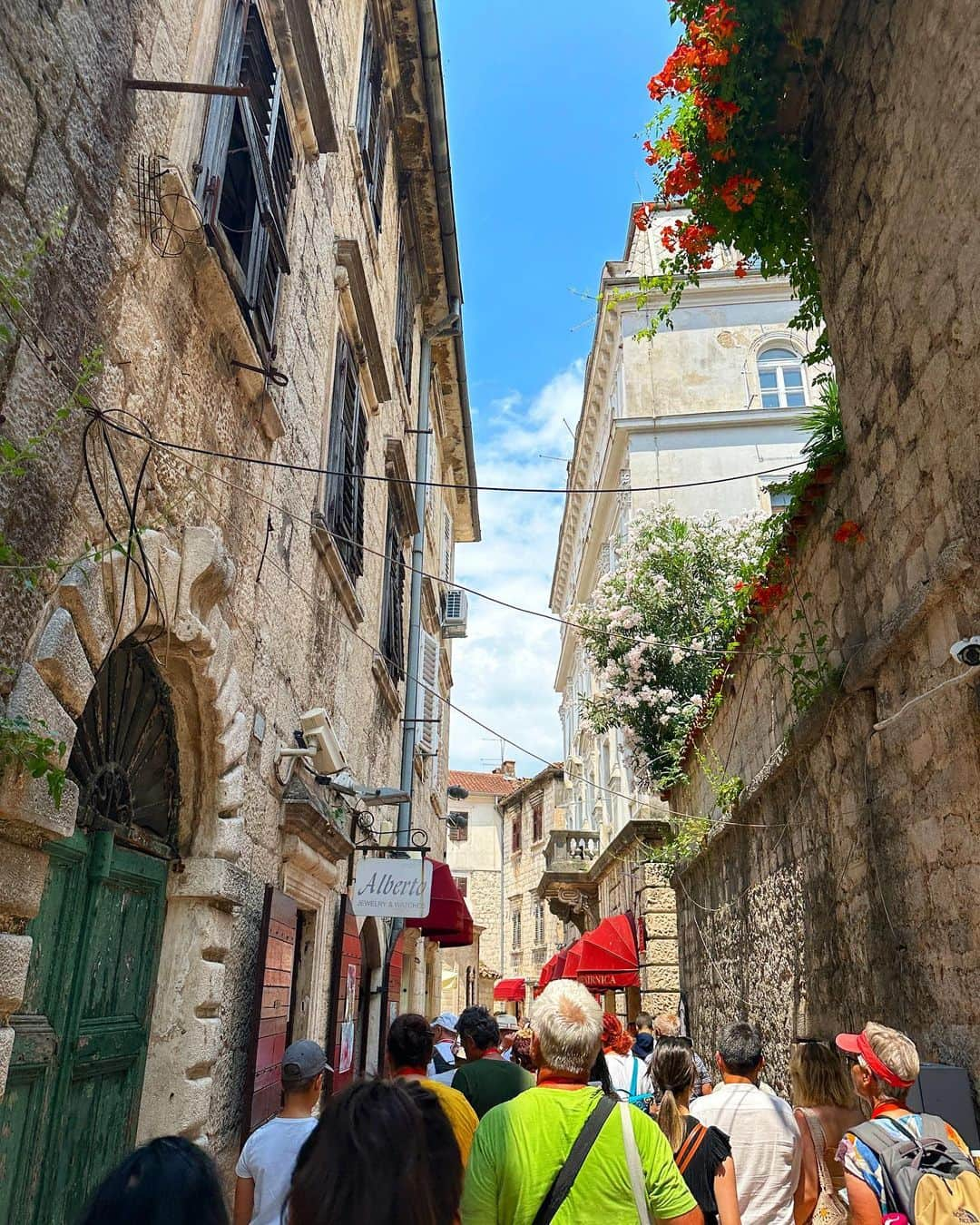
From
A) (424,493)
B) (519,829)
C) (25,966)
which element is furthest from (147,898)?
(519,829)

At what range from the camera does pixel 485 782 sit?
42.3m

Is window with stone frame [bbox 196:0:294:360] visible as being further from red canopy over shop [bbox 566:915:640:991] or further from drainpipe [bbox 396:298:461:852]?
red canopy over shop [bbox 566:915:640:991]

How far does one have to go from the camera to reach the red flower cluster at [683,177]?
541 centimetres

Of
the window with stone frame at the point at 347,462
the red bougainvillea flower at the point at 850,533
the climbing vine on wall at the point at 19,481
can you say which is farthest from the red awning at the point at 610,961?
the climbing vine on wall at the point at 19,481

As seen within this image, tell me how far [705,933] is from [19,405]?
8077 mm

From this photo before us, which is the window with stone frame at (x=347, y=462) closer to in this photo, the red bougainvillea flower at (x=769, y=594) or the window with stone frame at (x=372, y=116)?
the window with stone frame at (x=372, y=116)

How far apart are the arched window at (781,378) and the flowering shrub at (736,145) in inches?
556

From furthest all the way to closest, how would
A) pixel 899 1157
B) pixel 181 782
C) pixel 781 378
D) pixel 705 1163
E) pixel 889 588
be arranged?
1. pixel 781 378
2. pixel 889 588
3. pixel 181 782
4. pixel 705 1163
5. pixel 899 1157

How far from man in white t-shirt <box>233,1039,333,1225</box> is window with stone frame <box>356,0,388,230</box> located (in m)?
7.65

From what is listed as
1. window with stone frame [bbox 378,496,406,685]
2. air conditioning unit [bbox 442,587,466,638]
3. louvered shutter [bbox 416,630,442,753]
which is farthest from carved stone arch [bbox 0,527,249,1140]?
air conditioning unit [bbox 442,587,466,638]

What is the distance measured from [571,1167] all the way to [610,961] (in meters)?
10.7

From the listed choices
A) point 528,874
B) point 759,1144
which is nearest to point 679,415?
point 759,1144

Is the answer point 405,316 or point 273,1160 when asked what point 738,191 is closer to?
point 273,1160

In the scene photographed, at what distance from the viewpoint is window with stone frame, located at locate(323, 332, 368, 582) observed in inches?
268
